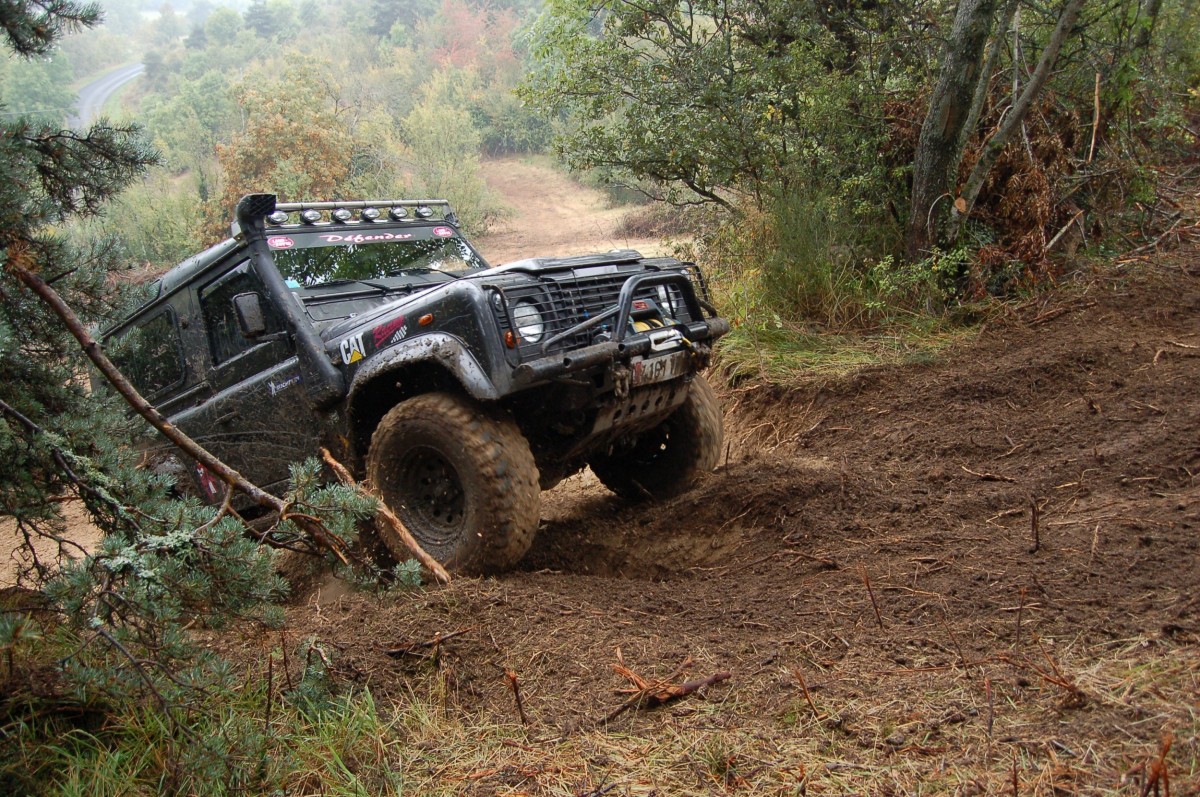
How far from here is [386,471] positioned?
4.64 metres

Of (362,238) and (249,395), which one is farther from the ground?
(362,238)

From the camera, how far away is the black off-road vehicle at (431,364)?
14.0 ft

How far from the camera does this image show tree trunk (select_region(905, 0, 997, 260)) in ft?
23.7

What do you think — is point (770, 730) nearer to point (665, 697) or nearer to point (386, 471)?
point (665, 697)

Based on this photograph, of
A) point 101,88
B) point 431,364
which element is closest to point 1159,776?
point 431,364

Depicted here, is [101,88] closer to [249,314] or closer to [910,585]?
[249,314]

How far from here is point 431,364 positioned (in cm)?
463

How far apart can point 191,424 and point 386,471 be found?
1920 millimetres

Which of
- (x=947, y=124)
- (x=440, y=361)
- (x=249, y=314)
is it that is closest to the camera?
(x=440, y=361)

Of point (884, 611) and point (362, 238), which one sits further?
point (362, 238)

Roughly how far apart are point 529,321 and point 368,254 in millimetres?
1999

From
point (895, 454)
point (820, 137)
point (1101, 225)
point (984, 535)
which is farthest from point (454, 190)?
point (984, 535)

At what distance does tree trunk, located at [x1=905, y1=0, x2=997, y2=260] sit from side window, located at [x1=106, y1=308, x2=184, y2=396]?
19.1 feet

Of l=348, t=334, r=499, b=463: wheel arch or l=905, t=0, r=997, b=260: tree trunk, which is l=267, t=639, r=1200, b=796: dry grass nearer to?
l=348, t=334, r=499, b=463: wheel arch
